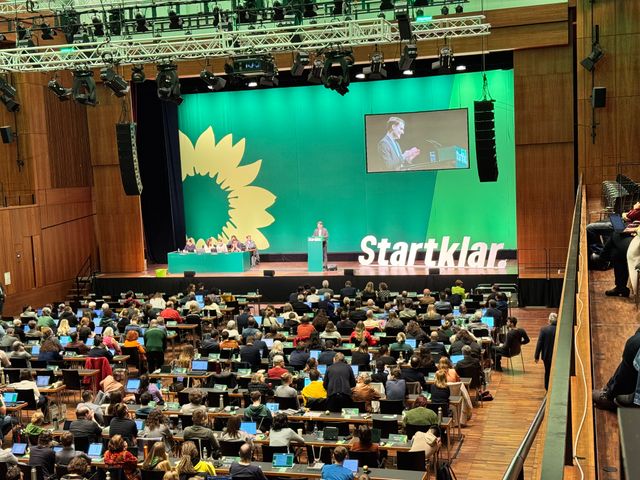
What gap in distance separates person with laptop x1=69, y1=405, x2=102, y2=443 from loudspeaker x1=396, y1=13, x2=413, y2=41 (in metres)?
9.86

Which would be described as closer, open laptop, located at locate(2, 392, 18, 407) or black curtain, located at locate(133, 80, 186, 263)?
open laptop, located at locate(2, 392, 18, 407)

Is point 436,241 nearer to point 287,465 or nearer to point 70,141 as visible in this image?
point 70,141

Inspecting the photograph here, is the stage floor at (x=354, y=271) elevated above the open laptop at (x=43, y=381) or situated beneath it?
elevated above

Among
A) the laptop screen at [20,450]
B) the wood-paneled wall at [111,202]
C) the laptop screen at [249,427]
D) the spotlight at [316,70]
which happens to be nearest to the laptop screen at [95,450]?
the laptop screen at [20,450]

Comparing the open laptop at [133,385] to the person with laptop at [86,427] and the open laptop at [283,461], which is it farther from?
the open laptop at [283,461]

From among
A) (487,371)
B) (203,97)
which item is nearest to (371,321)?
(487,371)

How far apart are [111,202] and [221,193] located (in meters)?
3.74

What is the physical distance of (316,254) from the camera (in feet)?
75.0

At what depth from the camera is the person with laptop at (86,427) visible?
975 centimetres

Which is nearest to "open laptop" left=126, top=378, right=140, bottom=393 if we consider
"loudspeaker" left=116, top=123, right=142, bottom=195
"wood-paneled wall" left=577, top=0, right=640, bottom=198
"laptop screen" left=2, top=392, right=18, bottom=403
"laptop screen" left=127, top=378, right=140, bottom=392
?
"laptop screen" left=127, top=378, right=140, bottom=392

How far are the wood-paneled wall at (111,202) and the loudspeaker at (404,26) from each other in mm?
11331

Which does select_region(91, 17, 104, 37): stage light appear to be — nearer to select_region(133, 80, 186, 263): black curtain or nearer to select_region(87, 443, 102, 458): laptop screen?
select_region(133, 80, 186, 263): black curtain

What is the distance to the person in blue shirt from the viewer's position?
776 cm

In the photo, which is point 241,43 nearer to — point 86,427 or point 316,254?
point 316,254
